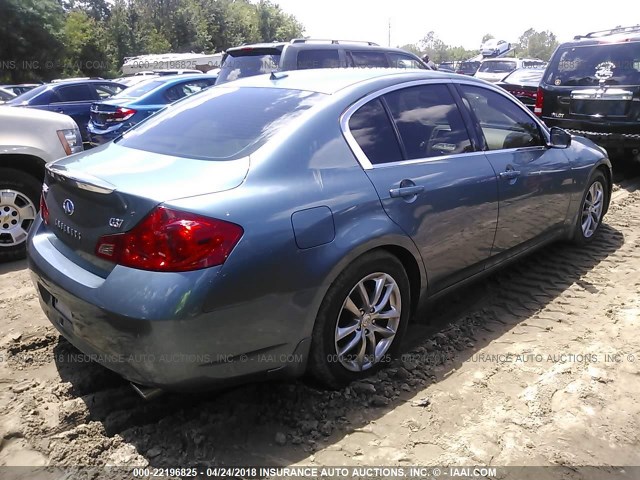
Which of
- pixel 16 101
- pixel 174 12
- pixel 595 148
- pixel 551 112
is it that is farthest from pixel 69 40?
pixel 595 148

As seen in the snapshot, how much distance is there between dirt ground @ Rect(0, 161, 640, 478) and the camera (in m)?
2.49

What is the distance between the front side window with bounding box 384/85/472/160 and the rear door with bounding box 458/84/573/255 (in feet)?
0.68

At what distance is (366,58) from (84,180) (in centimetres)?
608

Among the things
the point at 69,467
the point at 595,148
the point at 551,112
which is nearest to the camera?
the point at 69,467

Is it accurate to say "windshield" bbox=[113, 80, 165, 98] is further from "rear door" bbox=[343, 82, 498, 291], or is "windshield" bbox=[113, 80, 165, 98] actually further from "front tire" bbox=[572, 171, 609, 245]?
"front tire" bbox=[572, 171, 609, 245]

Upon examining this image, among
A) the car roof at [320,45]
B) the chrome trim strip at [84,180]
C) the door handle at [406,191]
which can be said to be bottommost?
the door handle at [406,191]

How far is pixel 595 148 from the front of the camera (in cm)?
506

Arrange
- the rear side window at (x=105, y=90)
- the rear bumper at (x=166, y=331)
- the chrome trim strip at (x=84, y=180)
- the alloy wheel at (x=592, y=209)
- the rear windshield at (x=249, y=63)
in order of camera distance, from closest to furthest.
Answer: the rear bumper at (x=166, y=331) < the chrome trim strip at (x=84, y=180) < the alloy wheel at (x=592, y=209) < the rear windshield at (x=249, y=63) < the rear side window at (x=105, y=90)

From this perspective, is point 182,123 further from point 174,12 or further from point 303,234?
point 174,12

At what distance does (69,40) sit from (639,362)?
129ft

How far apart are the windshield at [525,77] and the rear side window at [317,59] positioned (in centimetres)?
483

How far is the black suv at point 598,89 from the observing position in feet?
23.7

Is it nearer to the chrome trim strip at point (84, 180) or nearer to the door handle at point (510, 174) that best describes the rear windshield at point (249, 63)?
the door handle at point (510, 174)

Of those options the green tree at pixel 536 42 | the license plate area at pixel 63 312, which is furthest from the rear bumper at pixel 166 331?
the green tree at pixel 536 42
